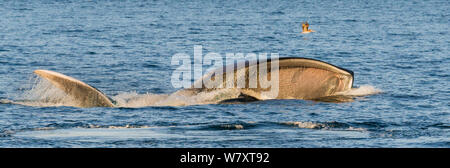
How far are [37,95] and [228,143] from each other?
791 cm

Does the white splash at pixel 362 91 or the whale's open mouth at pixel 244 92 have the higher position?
the whale's open mouth at pixel 244 92

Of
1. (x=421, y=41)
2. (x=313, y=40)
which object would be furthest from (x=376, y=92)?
(x=313, y=40)

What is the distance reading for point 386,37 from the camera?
50719 millimetres

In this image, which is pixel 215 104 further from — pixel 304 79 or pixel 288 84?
pixel 304 79

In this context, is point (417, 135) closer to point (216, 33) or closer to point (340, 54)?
point (340, 54)

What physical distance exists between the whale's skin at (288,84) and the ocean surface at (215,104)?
1.14ft

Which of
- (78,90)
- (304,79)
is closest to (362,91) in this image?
(304,79)

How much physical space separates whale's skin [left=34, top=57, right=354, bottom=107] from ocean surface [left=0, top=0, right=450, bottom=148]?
0.35 metres

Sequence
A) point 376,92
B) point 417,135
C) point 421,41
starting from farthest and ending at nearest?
1. point 421,41
2. point 376,92
3. point 417,135

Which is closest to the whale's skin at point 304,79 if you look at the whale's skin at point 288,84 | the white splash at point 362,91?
the whale's skin at point 288,84

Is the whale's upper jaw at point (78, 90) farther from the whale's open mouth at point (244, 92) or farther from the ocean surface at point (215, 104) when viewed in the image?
the ocean surface at point (215, 104)

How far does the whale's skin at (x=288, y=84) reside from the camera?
18264 mm

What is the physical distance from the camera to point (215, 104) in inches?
778

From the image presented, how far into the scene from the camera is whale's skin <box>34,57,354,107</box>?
18.3 meters
